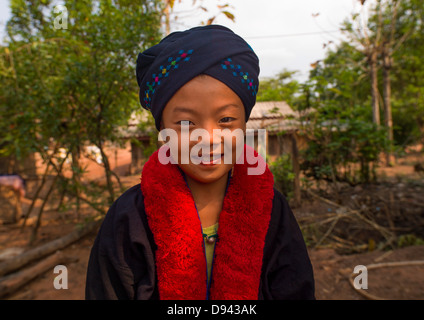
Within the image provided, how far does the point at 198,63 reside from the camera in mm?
1002

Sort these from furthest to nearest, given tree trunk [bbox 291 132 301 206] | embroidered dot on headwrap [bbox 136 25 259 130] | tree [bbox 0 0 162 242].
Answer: tree trunk [bbox 291 132 301 206] < tree [bbox 0 0 162 242] < embroidered dot on headwrap [bbox 136 25 259 130]

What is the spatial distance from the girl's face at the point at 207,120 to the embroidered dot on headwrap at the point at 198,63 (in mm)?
25

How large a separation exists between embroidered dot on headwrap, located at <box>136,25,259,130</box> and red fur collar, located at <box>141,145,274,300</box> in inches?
12.3

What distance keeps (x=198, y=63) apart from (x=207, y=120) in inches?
7.9

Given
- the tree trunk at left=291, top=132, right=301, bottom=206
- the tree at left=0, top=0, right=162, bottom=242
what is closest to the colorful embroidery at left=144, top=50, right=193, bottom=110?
the tree at left=0, top=0, right=162, bottom=242

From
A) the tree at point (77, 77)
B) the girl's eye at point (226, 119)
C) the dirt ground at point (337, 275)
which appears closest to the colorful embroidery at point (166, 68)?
the girl's eye at point (226, 119)

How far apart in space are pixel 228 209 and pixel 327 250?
11.2 feet

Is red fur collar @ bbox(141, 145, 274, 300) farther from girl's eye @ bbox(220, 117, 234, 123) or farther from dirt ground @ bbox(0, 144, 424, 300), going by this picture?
dirt ground @ bbox(0, 144, 424, 300)

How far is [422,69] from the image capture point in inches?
521

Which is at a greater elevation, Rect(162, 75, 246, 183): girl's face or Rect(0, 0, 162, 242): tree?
Rect(0, 0, 162, 242): tree

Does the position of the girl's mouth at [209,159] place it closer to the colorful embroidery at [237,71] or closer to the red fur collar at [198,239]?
the red fur collar at [198,239]

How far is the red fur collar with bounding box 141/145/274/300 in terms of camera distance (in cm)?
105

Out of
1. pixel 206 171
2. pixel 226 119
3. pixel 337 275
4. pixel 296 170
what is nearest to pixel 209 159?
pixel 206 171
